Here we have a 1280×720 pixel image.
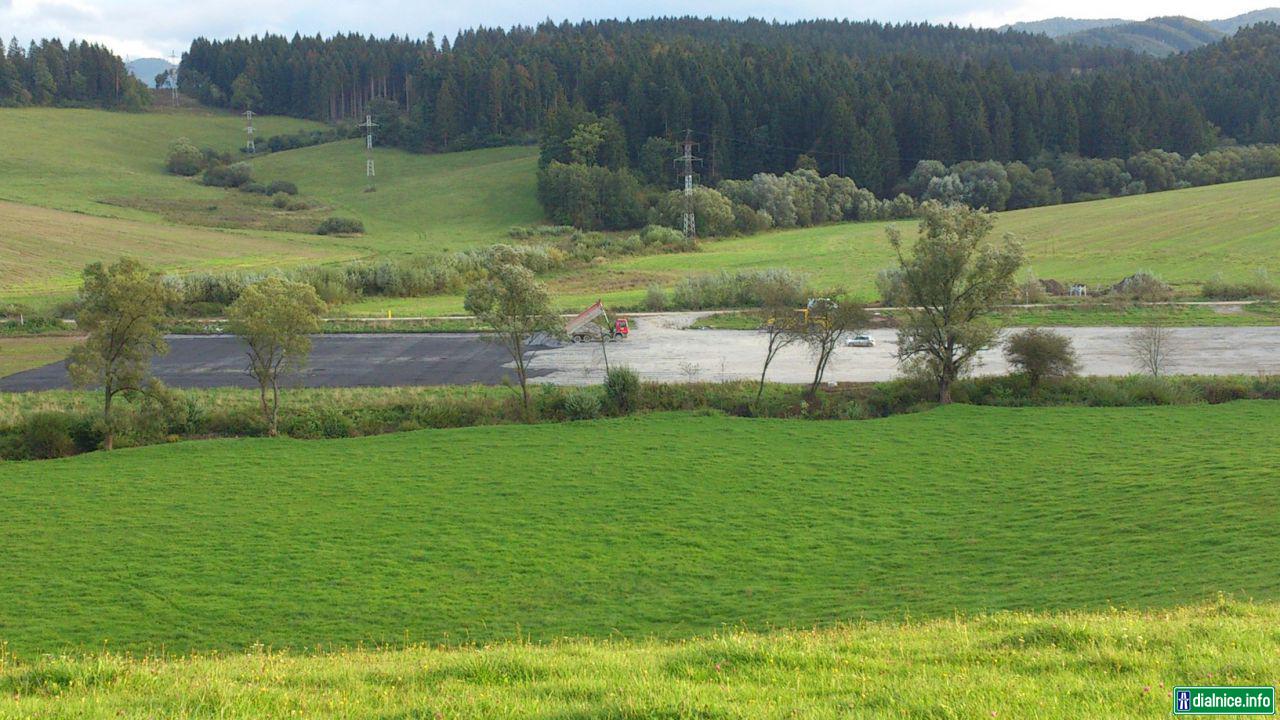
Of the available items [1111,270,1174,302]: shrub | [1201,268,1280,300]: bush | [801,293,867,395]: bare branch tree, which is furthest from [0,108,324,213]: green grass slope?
[1201,268,1280,300]: bush

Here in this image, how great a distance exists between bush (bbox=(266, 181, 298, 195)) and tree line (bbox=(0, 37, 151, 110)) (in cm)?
6403

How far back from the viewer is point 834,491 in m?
26.0

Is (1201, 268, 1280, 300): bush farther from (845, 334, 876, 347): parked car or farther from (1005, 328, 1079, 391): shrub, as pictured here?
(1005, 328, 1079, 391): shrub

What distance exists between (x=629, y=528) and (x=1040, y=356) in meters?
20.6

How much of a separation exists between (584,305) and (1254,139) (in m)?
110

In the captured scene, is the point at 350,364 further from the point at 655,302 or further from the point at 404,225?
the point at 404,225

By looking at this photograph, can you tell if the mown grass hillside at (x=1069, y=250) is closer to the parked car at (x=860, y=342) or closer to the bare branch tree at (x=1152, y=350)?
the parked car at (x=860, y=342)

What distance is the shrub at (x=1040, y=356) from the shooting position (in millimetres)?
37312

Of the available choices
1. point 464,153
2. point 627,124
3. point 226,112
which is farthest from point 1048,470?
point 226,112

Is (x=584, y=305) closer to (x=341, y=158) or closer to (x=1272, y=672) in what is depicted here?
(x=1272, y=672)

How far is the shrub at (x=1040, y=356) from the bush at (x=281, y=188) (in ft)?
340

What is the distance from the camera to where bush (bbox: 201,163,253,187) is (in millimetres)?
128250

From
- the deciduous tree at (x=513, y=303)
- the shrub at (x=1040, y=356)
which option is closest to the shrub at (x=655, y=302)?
the deciduous tree at (x=513, y=303)

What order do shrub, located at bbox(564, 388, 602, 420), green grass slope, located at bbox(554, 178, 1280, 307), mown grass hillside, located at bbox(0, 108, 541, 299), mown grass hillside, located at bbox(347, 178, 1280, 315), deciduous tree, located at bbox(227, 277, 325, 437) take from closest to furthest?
1. deciduous tree, located at bbox(227, 277, 325, 437)
2. shrub, located at bbox(564, 388, 602, 420)
3. mown grass hillside, located at bbox(347, 178, 1280, 315)
4. green grass slope, located at bbox(554, 178, 1280, 307)
5. mown grass hillside, located at bbox(0, 108, 541, 299)
